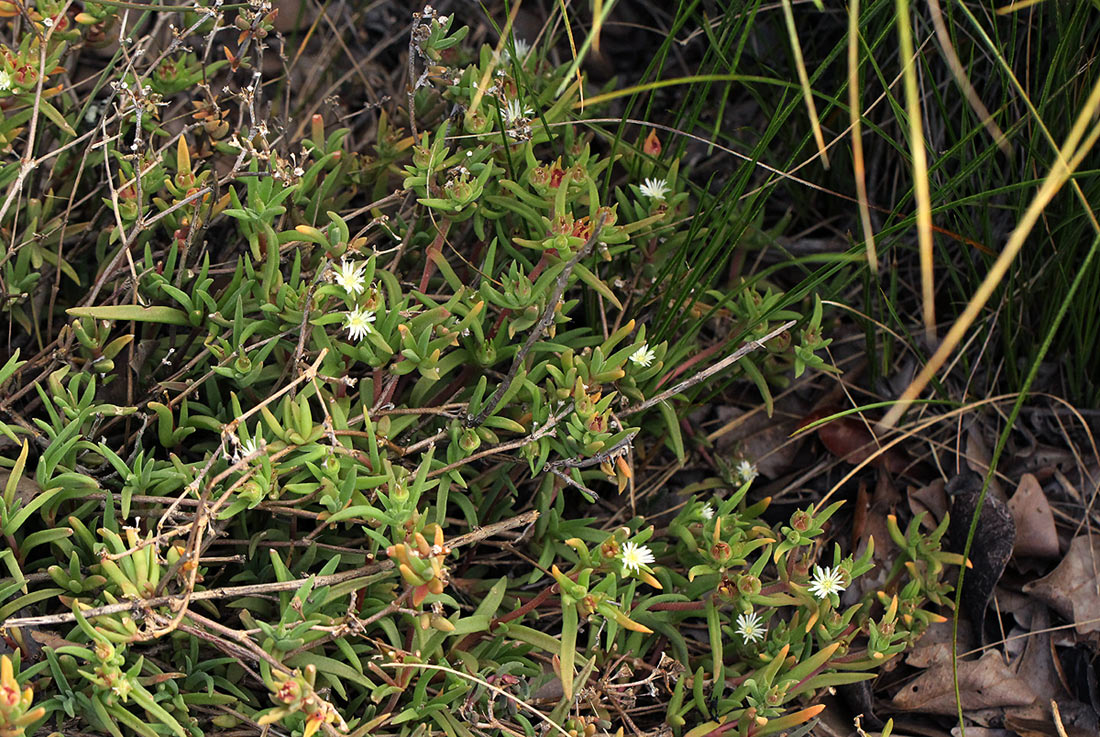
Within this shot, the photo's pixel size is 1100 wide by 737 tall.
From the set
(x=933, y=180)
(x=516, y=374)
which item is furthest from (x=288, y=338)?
(x=933, y=180)

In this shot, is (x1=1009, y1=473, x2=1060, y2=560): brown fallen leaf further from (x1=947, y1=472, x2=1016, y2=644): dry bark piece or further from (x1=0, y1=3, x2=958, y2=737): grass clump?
(x1=0, y1=3, x2=958, y2=737): grass clump

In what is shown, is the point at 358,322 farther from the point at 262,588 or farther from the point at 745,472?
the point at 745,472

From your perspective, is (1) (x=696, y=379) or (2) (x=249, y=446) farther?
(1) (x=696, y=379)

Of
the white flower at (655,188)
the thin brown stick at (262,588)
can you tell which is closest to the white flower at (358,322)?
the thin brown stick at (262,588)

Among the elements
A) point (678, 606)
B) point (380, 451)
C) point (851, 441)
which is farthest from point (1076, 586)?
point (380, 451)

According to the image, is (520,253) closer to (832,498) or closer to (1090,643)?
(832,498)
